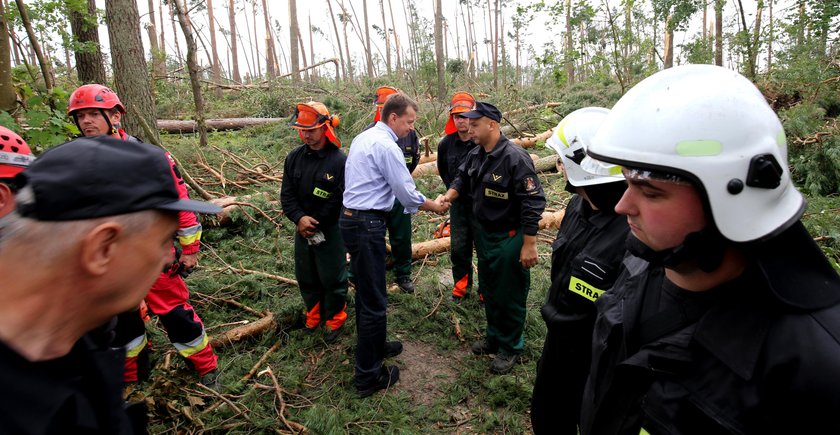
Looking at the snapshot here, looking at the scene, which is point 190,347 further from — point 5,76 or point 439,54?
point 439,54

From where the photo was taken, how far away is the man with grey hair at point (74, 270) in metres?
0.90

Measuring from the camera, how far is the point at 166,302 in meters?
3.32

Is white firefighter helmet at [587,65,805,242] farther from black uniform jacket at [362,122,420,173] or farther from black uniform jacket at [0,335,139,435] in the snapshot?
black uniform jacket at [362,122,420,173]

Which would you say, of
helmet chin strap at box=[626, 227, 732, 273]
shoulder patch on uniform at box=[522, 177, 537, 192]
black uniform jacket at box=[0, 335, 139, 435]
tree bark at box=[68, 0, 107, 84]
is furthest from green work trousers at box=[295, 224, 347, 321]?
tree bark at box=[68, 0, 107, 84]

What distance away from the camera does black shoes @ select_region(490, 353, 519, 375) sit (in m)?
3.80

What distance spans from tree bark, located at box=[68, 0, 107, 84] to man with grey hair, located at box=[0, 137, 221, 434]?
6.52m

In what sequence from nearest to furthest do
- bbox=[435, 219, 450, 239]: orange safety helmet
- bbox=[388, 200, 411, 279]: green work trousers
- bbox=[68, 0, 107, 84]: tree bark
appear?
bbox=[388, 200, 411, 279]: green work trousers, bbox=[68, 0, 107, 84]: tree bark, bbox=[435, 219, 450, 239]: orange safety helmet

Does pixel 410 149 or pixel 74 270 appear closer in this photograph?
pixel 74 270

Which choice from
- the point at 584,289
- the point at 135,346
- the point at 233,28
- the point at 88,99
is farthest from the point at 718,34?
the point at 233,28

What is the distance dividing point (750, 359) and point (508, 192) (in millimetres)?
2753

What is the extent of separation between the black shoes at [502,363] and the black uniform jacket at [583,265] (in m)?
1.55

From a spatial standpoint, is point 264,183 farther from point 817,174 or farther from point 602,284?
point 817,174

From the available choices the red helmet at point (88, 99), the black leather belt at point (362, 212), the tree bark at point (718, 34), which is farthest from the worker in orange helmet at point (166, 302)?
the tree bark at point (718, 34)

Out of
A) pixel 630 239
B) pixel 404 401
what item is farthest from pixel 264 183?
pixel 630 239
